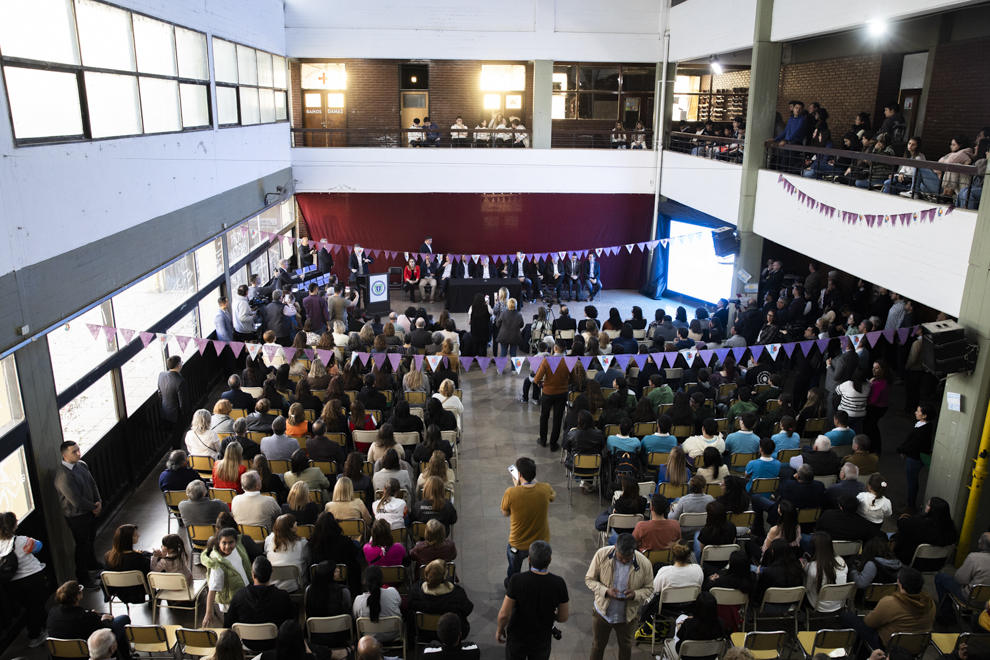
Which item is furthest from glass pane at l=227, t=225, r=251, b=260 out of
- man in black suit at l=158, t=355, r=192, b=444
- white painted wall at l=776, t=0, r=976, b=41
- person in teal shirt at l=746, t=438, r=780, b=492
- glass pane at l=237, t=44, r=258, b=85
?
white painted wall at l=776, t=0, r=976, b=41

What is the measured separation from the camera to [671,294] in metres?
19.2

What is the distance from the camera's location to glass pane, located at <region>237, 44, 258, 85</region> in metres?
14.1

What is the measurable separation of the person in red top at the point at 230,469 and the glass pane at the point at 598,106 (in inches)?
643

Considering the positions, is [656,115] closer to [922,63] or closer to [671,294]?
[671,294]

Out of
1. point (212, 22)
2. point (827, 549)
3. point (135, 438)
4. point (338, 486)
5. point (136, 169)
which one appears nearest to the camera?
point (827, 549)

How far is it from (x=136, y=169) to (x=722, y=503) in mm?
7877

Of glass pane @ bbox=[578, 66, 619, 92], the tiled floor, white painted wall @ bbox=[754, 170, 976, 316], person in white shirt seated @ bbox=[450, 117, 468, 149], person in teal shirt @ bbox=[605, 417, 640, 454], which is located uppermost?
glass pane @ bbox=[578, 66, 619, 92]

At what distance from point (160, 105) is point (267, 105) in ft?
23.3

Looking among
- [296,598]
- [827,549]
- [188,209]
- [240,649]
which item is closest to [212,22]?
[188,209]

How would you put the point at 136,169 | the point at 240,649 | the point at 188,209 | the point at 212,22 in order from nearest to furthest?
the point at 240,649 → the point at 136,169 → the point at 188,209 → the point at 212,22

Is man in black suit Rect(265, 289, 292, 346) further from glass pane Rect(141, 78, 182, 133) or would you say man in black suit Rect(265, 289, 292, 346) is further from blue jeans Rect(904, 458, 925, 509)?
blue jeans Rect(904, 458, 925, 509)

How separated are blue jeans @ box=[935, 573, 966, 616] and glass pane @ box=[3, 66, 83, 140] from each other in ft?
30.5

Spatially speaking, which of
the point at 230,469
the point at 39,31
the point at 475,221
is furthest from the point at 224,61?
the point at 230,469

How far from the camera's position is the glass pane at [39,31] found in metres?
6.11
